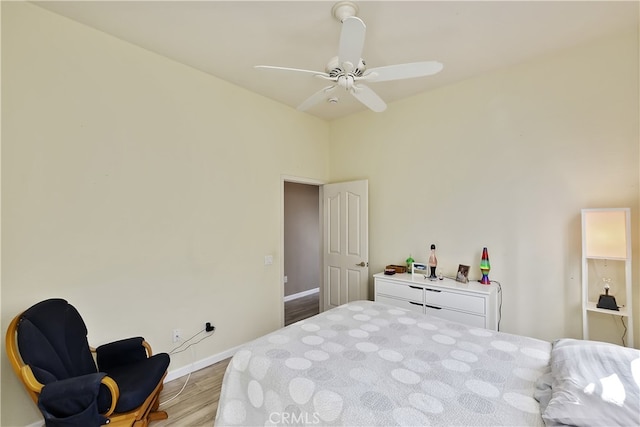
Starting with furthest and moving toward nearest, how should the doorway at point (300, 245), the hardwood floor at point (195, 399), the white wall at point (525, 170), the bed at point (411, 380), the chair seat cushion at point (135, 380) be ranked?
the doorway at point (300, 245) → the white wall at point (525, 170) → the hardwood floor at point (195, 399) → the chair seat cushion at point (135, 380) → the bed at point (411, 380)

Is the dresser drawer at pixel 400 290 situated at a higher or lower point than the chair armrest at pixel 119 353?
higher

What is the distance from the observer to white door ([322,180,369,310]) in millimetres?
3549

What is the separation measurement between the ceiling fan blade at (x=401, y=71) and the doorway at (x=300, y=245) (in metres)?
3.13

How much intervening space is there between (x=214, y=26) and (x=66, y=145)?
1.39 meters

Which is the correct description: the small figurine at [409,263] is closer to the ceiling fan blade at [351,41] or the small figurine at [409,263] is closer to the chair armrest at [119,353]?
the ceiling fan blade at [351,41]

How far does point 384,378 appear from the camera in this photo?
128cm

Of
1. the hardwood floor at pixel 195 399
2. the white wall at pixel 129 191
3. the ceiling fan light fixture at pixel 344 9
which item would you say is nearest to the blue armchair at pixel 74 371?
the hardwood floor at pixel 195 399

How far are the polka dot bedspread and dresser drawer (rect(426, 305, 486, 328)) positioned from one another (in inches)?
26.4

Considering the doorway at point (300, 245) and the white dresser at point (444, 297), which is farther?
the doorway at point (300, 245)

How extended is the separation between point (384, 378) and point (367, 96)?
1874 millimetres

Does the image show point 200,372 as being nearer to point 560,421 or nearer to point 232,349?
point 232,349

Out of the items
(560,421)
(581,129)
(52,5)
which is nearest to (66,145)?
(52,5)

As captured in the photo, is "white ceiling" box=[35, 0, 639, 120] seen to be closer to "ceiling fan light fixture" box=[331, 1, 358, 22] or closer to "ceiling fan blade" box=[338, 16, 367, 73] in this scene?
"ceiling fan light fixture" box=[331, 1, 358, 22]

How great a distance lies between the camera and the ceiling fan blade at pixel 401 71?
1.71m
